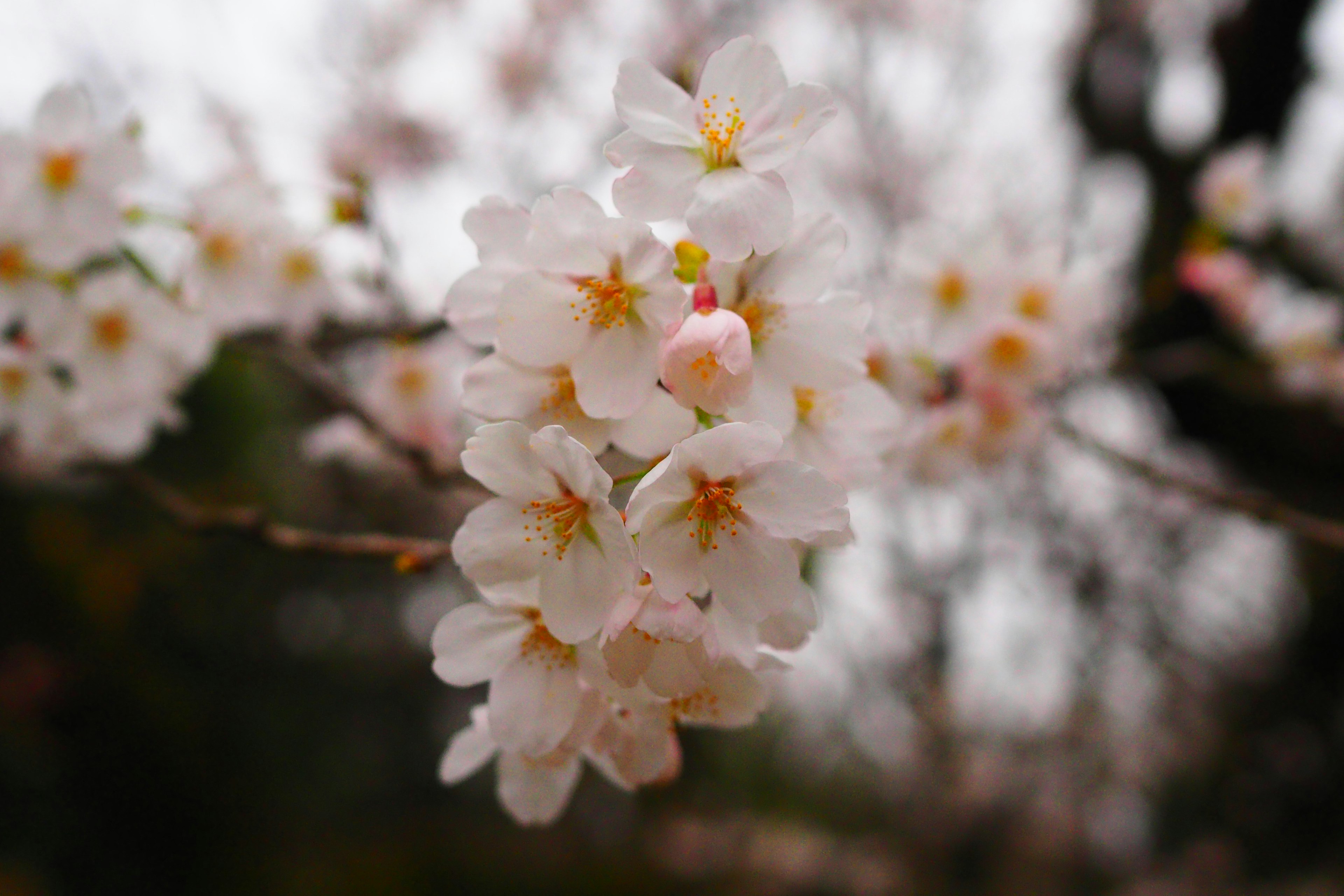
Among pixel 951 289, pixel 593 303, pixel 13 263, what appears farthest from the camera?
pixel 951 289

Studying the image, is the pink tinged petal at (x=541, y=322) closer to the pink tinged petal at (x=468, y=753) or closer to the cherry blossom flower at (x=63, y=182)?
the pink tinged petal at (x=468, y=753)

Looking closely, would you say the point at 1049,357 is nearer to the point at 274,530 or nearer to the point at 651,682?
the point at 651,682

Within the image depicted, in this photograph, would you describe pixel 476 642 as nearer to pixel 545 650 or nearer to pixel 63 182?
pixel 545 650

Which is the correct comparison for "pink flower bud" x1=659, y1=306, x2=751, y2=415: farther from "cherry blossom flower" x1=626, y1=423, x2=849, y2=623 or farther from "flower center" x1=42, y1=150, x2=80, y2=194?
"flower center" x1=42, y1=150, x2=80, y2=194

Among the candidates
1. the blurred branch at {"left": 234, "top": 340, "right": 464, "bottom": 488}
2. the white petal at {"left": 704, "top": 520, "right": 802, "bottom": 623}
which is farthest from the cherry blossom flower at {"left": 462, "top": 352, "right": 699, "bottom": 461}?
the blurred branch at {"left": 234, "top": 340, "right": 464, "bottom": 488}

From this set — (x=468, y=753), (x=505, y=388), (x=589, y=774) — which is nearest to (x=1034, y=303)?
(x=505, y=388)
